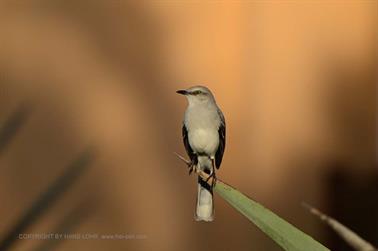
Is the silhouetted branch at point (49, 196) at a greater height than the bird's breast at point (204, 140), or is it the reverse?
the bird's breast at point (204, 140)

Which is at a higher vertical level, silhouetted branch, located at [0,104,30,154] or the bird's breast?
silhouetted branch, located at [0,104,30,154]

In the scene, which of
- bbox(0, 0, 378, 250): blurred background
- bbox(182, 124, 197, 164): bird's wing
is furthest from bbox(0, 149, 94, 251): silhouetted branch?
bbox(182, 124, 197, 164): bird's wing

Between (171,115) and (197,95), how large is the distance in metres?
0.17

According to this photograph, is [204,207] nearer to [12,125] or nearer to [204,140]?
[204,140]

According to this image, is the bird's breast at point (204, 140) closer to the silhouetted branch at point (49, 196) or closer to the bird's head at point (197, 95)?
the bird's head at point (197, 95)

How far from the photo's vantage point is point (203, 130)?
73.5 inches

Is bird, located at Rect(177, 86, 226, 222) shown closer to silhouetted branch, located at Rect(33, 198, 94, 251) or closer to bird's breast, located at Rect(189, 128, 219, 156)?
bird's breast, located at Rect(189, 128, 219, 156)

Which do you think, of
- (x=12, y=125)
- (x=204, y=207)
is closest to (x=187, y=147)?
(x=204, y=207)

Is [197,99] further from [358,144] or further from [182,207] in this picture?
[358,144]

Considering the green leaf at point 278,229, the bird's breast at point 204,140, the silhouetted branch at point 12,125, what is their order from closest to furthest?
the green leaf at point 278,229
the bird's breast at point 204,140
the silhouetted branch at point 12,125

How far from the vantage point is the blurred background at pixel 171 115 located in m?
2.04

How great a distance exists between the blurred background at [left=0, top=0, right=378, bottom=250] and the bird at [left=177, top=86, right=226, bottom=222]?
5.1 inches

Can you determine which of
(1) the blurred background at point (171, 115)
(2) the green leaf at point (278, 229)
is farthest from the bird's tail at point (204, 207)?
(2) the green leaf at point (278, 229)

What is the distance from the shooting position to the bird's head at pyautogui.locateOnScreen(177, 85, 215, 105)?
1.94 metres
